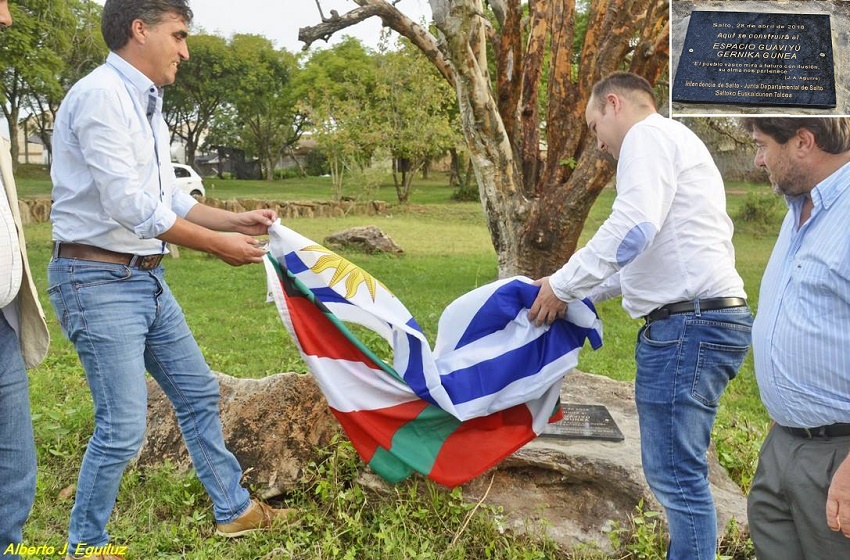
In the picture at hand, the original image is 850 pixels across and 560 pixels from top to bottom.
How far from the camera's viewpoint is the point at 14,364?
2881mm

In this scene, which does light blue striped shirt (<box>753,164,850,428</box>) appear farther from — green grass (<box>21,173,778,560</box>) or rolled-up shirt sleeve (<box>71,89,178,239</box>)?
rolled-up shirt sleeve (<box>71,89,178,239</box>)

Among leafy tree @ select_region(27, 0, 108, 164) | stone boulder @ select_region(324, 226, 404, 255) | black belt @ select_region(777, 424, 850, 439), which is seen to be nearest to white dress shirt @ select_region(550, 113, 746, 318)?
black belt @ select_region(777, 424, 850, 439)

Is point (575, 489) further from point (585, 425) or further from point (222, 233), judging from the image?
point (222, 233)

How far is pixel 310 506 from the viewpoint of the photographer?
3975 millimetres

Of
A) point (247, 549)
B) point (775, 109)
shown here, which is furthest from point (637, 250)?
point (247, 549)

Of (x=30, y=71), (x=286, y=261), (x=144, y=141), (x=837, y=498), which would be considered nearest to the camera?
(x=837, y=498)

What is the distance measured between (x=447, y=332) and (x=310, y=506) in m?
1.15

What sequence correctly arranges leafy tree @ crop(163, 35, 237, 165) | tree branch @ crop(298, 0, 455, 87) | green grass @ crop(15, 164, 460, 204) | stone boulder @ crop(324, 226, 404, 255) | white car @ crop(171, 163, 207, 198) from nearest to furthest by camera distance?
tree branch @ crop(298, 0, 455, 87), stone boulder @ crop(324, 226, 404, 255), white car @ crop(171, 163, 207, 198), green grass @ crop(15, 164, 460, 204), leafy tree @ crop(163, 35, 237, 165)

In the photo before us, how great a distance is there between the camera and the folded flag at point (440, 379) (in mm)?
3619

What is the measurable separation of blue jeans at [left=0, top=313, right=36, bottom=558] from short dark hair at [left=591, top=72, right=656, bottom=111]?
2486mm

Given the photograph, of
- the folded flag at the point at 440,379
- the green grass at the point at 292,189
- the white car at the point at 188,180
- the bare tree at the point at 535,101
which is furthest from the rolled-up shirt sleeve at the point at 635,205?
the white car at the point at 188,180

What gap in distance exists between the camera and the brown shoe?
12.2ft

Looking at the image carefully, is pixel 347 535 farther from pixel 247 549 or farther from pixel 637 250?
pixel 637 250

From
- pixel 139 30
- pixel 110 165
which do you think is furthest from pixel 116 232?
pixel 139 30
